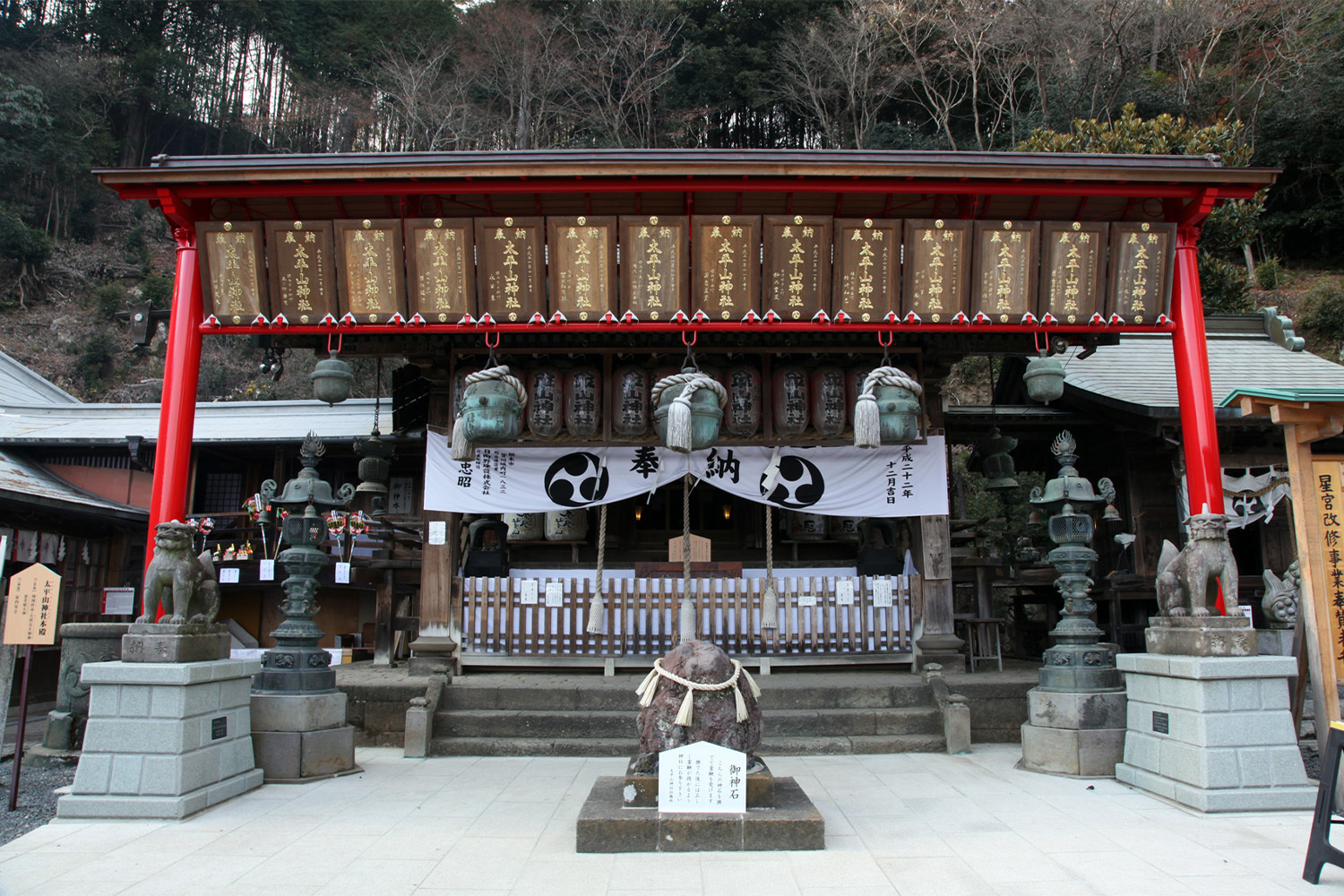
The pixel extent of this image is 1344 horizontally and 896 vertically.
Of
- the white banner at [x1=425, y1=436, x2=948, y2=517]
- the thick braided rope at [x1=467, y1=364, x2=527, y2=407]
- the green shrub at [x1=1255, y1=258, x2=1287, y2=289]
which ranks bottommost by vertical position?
the white banner at [x1=425, y1=436, x2=948, y2=517]

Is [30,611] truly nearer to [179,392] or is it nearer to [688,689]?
[179,392]

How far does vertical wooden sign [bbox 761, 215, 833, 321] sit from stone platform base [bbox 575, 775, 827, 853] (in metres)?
5.26

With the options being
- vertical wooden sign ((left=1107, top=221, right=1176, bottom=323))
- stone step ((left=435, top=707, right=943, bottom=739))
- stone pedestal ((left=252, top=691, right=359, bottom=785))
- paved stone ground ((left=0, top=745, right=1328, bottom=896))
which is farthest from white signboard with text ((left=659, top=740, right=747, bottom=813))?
vertical wooden sign ((left=1107, top=221, right=1176, bottom=323))

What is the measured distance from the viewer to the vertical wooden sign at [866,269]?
847 cm

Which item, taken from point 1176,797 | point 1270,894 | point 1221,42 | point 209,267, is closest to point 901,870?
point 1270,894

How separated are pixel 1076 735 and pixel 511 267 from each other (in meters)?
7.39

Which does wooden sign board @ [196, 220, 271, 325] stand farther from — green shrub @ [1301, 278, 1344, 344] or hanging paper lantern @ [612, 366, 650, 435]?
green shrub @ [1301, 278, 1344, 344]

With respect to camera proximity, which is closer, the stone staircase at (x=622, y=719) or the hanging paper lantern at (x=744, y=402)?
the stone staircase at (x=622, y=719)

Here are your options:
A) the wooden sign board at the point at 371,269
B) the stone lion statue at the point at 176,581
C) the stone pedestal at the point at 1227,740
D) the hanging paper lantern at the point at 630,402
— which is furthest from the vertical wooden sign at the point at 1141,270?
the stone lion statue at the point at 176,581

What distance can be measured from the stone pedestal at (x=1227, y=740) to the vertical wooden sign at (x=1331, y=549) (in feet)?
1.86

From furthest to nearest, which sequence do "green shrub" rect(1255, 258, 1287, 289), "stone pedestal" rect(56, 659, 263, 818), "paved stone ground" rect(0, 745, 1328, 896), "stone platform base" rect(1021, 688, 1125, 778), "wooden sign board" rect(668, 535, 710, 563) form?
"green shrub" rect(1255, 258, 1287, 289) → "wooden sign board" rect(668, 535, 710, 563) → "stone platform base" rect(1021, 688, 1125, 778) → "stone pedestal" rect(56, 659, 263, 818) → "paved stone ground" rect(0, 745, 1328, 896)

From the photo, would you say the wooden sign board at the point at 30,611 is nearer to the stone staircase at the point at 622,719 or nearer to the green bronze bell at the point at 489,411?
the stone staircase at the point at 622,719

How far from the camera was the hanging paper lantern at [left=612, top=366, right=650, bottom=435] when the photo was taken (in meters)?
9.77

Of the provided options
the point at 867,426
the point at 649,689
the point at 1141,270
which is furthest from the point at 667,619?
the point at 1141,270
